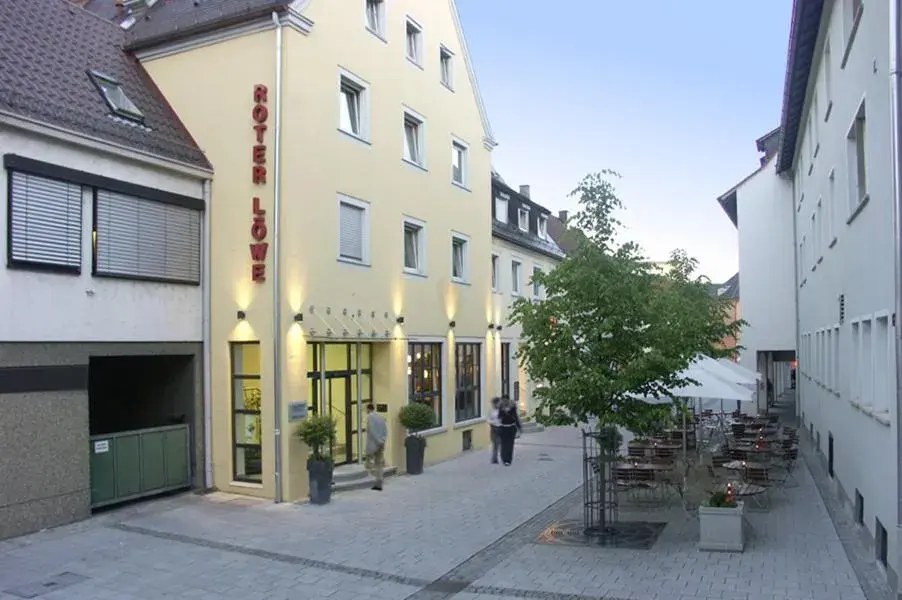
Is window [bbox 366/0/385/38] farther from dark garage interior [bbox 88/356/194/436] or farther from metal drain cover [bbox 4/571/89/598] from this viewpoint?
metal drain cover [bbox 4/571/89/598]

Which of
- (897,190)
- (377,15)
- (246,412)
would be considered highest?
(377,15)

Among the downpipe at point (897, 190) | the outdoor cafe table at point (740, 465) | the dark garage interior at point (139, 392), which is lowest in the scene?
the outdoor cafe table at point (740, 465)

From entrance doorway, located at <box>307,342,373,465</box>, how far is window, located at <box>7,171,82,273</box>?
5035mm

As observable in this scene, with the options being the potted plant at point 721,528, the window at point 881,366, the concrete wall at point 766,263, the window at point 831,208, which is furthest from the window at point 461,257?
the concrete wall at point 766,263

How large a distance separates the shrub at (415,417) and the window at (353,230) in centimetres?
344

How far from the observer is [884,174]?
28.2 ft

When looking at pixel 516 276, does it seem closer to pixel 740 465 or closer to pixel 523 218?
pixel 523 218

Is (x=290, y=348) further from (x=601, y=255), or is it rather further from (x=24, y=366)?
(x=601, y=255)

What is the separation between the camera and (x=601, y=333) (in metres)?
11.0

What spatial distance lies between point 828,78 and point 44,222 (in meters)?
14.2

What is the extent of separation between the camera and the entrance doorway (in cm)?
1583

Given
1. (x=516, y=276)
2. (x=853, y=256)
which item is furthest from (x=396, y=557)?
(x=516, y=276)

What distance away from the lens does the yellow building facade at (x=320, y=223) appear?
14172 mm

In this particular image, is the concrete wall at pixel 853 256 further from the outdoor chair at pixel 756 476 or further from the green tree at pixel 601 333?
the green tree at pixel 601 333
